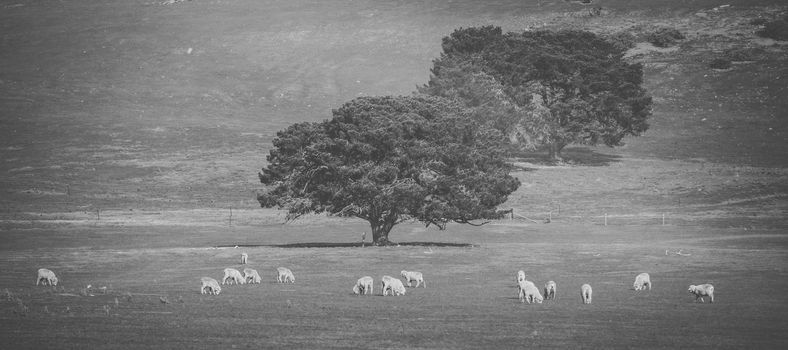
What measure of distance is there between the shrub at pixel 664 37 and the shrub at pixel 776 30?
1404 centimetres

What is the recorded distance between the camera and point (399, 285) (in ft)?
131

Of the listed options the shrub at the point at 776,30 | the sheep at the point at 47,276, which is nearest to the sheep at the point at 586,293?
the sheep at the point at 47,276

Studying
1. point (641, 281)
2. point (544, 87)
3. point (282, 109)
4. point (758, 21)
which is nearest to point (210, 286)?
point (641, 281)

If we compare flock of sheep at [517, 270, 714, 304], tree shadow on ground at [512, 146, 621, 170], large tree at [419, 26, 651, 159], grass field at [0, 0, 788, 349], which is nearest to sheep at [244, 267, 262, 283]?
grass field at [0, 0, 788, 349]

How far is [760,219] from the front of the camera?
275 ft

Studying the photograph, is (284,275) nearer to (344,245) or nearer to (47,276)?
(47,276)

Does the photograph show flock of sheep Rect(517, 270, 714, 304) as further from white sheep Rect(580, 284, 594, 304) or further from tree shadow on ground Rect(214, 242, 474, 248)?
tree shadow on ground Rect(214, 242, 474, 248)

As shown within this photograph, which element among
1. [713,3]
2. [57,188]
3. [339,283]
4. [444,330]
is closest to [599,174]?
[57,188]

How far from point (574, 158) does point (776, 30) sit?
65211 millimetres

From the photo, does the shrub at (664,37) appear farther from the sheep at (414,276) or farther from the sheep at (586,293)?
the sheep at (586,293)

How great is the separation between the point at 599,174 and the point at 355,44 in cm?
8775

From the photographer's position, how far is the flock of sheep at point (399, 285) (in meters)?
37.0

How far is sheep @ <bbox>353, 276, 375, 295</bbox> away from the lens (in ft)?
131

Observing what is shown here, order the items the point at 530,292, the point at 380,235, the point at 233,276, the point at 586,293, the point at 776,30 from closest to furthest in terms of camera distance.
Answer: the point at 586,293 → the point at 530,292 → the point at 233,276 → the point at 380,235 → the point at 776,30
